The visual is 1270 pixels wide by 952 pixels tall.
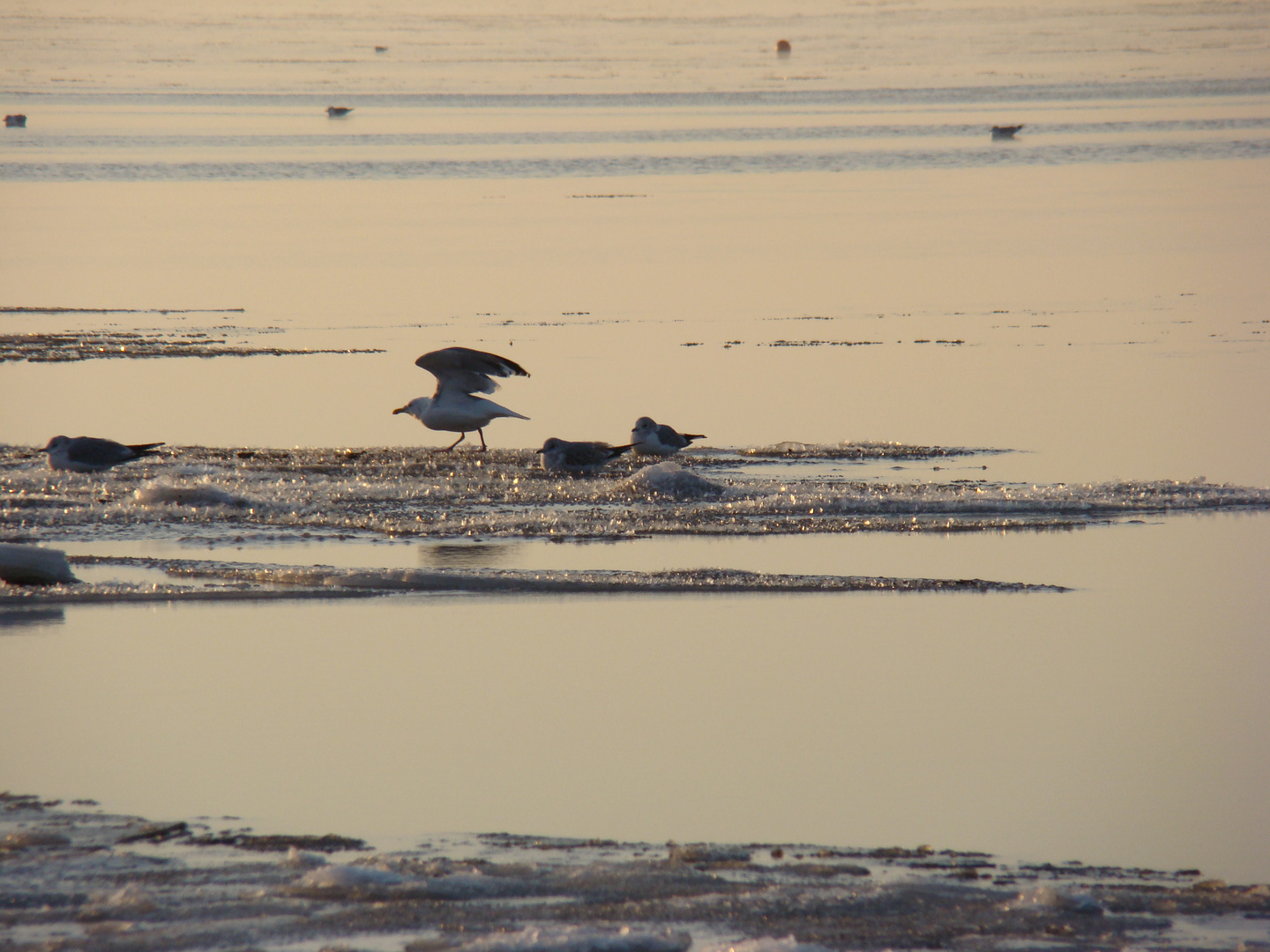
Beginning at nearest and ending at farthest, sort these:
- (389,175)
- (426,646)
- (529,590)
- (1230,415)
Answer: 1. (426,646)
2. (529,590)
3. (1230,415)
4. (389,175)

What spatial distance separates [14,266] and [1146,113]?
2666 centimetres

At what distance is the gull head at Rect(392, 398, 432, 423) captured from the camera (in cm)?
1077

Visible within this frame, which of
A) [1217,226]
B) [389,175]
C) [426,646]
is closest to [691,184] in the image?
[389,175]

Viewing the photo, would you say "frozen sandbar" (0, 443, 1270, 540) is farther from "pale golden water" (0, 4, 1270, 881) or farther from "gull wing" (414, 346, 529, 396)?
"gull wing" (414, 346, 529, 396)

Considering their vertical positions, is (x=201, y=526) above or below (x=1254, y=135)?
below

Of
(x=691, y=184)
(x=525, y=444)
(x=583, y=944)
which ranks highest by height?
(x=691, y=184)

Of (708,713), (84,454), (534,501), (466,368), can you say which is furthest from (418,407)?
(708,713)

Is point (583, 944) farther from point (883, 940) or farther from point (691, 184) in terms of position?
point (691, 184)

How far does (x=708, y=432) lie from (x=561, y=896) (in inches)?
272

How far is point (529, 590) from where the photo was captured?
24.1ft

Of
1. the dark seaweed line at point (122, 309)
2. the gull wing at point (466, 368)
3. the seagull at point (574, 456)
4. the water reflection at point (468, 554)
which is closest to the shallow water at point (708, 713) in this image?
the water reflection at point (468, 554)

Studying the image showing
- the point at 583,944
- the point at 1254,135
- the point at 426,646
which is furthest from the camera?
the point at 1254,135

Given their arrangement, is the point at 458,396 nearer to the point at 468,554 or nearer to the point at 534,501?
the point at 534,501

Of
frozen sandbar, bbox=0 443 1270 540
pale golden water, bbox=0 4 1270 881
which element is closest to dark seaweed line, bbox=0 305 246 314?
pale golden water, bbox=0 4 1270 881
